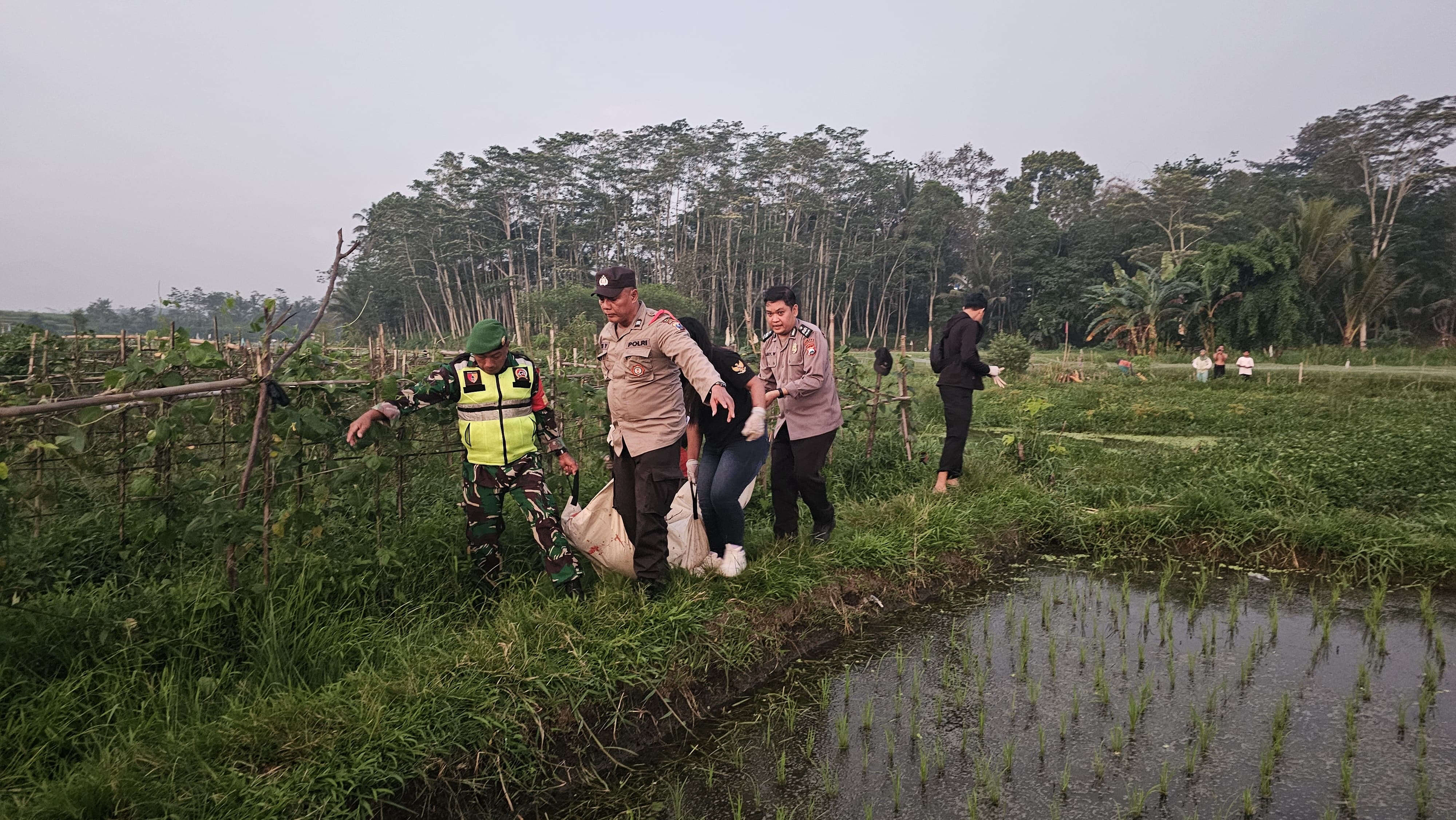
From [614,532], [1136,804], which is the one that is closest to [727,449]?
[614,532]

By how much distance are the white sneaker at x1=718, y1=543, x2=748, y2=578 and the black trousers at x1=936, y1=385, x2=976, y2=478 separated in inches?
105

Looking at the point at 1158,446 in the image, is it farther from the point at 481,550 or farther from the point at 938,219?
the point at 938,219

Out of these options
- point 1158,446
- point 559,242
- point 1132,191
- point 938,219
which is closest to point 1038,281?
point 1132,191

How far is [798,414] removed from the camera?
16.4 ft

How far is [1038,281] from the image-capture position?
4303cm

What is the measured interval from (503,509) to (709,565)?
1131 millimetres

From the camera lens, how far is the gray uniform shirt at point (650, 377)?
3.82m

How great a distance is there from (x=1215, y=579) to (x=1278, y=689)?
5.73ft

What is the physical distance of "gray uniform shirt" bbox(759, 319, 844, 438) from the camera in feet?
16.1

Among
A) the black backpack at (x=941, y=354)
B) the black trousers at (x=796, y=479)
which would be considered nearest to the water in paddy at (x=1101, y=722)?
the black trousers at (x=796, y=479)

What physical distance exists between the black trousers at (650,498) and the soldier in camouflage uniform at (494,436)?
33 cm

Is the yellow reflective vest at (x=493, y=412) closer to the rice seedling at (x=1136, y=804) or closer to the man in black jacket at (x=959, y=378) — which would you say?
the rice seedling at (x=1136, y=804)

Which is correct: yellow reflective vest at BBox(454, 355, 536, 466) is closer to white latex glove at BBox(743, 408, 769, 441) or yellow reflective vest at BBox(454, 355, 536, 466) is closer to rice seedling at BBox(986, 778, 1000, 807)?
white latex glove at BBox(743, 408, 769, 441)

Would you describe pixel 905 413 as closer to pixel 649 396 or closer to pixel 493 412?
pixel 649 396
